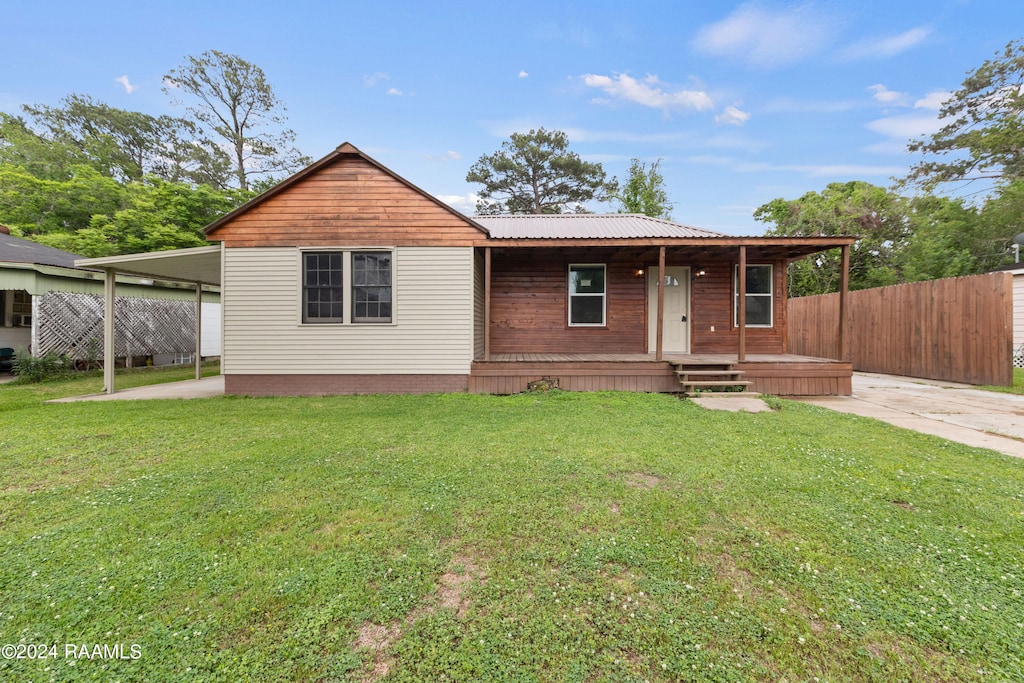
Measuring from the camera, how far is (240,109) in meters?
20.9

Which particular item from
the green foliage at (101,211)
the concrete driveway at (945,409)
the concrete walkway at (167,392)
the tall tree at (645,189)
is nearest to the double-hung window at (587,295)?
the concrete driveway at (945,409)

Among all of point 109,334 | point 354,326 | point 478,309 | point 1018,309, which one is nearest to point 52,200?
point 109,334

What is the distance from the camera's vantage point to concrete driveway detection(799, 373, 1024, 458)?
458cm

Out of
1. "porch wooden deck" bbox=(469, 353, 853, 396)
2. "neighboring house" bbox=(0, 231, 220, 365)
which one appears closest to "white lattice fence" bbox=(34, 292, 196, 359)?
"neighboring house" bbox=(0, 231, 220, 365)

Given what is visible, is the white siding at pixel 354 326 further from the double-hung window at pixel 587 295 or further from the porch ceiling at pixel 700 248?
the double-hung window at pixel 587 295

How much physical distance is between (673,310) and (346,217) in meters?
7.37

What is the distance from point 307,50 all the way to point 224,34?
666cm

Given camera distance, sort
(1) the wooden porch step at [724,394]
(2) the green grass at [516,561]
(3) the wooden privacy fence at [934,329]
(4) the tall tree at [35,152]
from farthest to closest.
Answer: (4) the tall tree at [35,152]
(3) the wooden privacy fence at [934,329]
(1) the wooden porch step at [724,394]
(2) the green grass at [516,561]

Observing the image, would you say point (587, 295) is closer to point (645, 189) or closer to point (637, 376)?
point (637, 376)

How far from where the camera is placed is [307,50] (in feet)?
50.0

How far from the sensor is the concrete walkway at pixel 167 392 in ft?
23.8

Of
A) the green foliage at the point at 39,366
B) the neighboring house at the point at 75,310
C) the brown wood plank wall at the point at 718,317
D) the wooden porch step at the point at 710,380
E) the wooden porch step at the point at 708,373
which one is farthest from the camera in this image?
the neighboring house at the point at 75,310

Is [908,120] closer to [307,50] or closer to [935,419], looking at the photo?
[935,419]

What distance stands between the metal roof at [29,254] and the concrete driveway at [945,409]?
16.0 meters
